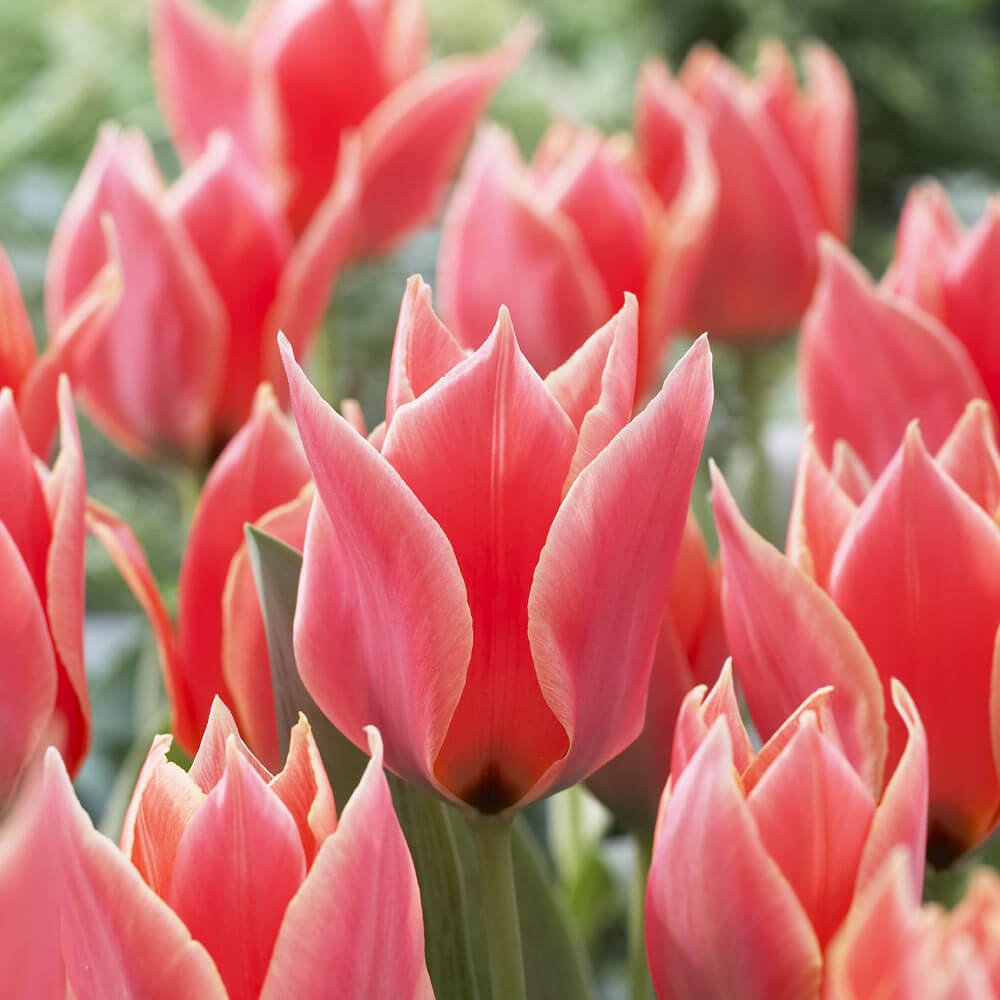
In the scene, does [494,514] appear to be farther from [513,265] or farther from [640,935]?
[513,265]

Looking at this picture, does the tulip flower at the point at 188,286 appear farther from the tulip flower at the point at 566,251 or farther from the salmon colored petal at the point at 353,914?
the salmon colored petal at the point at 353,914

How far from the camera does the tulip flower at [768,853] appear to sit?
0.67 feet


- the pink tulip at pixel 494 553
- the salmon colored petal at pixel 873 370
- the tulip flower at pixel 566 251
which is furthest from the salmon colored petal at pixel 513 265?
the pink tulip at pixel 494 553

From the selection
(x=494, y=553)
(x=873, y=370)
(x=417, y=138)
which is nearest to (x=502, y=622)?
(x=494, y=553)

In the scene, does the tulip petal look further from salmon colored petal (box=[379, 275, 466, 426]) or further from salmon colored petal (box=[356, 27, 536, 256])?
salmon colored petal (box=[356, 27, 536, 256])

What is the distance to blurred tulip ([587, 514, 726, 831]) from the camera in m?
0.29

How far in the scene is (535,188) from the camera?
1.64 feet

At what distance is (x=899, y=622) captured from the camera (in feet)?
0.84

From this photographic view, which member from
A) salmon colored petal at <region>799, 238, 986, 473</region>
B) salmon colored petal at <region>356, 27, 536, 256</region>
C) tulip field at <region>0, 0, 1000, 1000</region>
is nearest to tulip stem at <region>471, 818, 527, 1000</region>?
tulip field at <region>0, 0, 1000, 1000</region>

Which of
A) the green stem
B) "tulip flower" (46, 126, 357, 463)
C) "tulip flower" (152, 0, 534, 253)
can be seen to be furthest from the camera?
"tulip flower" (152, 0, 534, 253)

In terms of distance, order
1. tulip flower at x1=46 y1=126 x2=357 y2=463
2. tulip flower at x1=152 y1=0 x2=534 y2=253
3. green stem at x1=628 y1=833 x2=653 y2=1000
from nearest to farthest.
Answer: green stem at x1=628 y1=833 x2=653 y2=1000
tulip flower at x1=46 y1=126 x2=357 y2=463
tulip flower at x1=152 y1=0 x2=534 y2=253

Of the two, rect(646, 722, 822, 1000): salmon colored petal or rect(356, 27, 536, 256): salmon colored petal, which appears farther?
rect(356, 27, 536, 256): salmon colored petal

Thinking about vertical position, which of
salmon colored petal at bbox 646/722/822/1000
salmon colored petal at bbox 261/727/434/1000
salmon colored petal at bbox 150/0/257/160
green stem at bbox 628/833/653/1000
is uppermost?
salmon colored petal at bbox 150/0/257/160

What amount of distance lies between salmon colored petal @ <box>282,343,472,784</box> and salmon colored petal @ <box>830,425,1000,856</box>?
7cm
